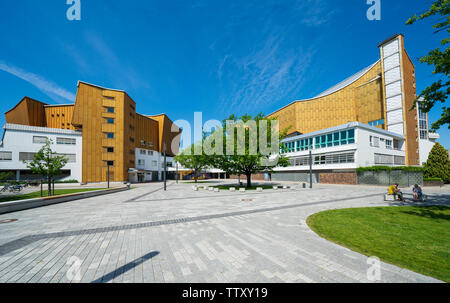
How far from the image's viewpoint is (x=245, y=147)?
2191 cm

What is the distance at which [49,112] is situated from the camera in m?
51.0

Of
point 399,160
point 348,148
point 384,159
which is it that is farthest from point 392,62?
point 348,148

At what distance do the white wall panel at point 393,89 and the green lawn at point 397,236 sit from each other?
48.5 m

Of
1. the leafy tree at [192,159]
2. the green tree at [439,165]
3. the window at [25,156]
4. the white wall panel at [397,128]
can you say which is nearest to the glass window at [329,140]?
the green tree at [439,165]

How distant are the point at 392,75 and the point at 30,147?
84498 mm

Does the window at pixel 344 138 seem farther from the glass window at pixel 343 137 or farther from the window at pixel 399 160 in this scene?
the window at pixel 399 160

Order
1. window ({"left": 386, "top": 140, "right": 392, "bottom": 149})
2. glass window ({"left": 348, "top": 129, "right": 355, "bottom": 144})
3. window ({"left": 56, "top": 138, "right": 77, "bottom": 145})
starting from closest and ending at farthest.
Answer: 1. glass window ({"left": 348, "top": 129, "right": 355, "bottom": 144})
2. window ({"left": 386, "top": 140, "right": 392, "bottom": 149})
3. window ({"left": 56, "top": 138, "right": 77, "bottom": 145})

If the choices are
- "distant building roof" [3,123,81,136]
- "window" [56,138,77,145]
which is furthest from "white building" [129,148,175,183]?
"distant building roof" [3,123,81,136]

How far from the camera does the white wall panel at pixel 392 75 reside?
41094 mm

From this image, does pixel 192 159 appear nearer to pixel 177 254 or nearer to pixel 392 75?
pixel 177 254

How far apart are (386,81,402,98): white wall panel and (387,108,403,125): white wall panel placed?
423cm

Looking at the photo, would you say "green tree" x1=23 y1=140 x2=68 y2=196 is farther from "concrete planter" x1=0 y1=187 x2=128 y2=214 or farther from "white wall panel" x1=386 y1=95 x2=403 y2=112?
"white wall panel" x1=386 y1=95 x2=403 y2=112

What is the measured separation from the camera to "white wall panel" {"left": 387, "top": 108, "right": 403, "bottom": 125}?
40.3m
